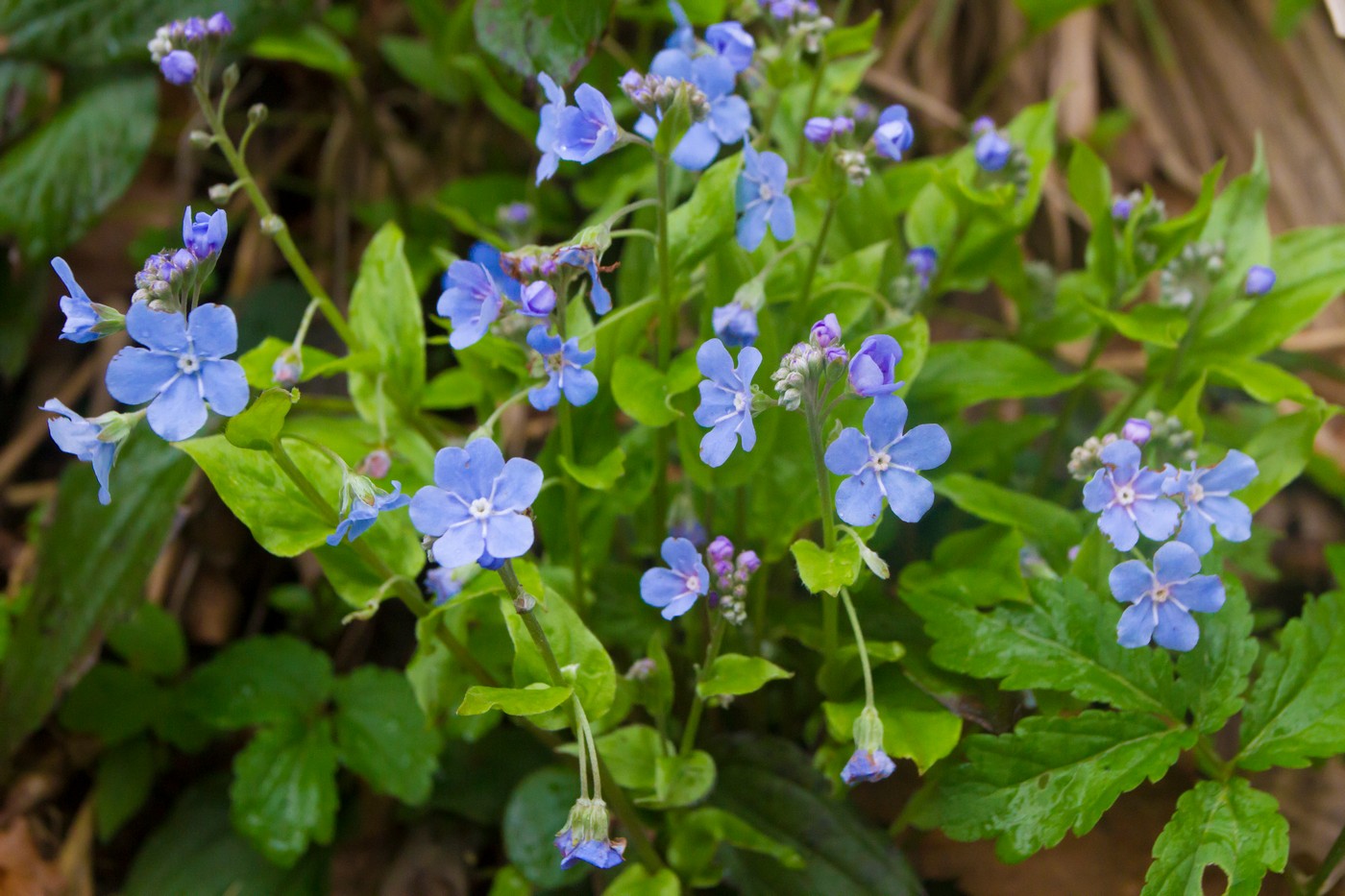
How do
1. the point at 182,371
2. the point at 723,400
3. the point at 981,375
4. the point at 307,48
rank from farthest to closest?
1. the point at 307,48
2. the point at 981,375
3. the point at 723,400
4. the point at 182,371

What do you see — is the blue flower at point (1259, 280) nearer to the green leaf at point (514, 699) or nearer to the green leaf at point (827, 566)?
the green leaf at point (827, 566)

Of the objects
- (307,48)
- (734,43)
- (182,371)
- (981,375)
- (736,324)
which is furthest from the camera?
(307,48)

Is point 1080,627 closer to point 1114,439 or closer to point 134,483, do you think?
point 1114,439

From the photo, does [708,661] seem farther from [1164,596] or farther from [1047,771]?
[1164,596]

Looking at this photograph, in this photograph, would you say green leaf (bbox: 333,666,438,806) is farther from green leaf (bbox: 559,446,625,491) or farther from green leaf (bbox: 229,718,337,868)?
green leaf (bbox: 559,446,625,491)

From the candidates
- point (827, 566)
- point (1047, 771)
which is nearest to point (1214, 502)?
point (1047, 771)

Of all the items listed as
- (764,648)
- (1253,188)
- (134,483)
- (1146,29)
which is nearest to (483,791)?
(764,648)

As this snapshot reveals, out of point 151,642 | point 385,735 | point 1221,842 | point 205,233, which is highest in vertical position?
point 205,233
